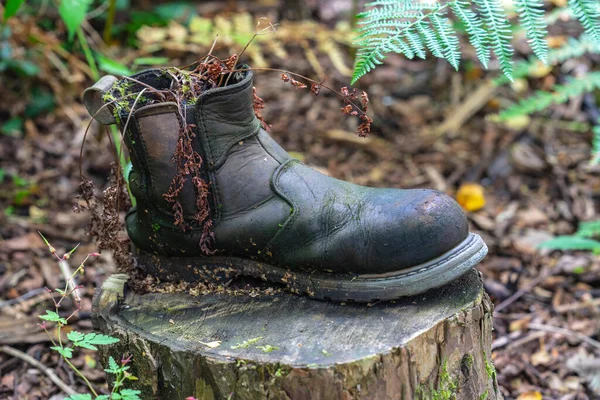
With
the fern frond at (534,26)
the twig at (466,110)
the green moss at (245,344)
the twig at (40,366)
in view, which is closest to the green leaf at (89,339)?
the green moss at (245,344)

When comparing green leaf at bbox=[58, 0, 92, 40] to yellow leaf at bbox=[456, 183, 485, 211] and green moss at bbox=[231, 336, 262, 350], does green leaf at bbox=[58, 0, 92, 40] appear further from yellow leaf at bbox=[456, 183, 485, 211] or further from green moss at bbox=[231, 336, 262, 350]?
yellow leaf at bbox=[456, 183, 485, 211]

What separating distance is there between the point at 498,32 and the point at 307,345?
0.95m

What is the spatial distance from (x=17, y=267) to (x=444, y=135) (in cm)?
272

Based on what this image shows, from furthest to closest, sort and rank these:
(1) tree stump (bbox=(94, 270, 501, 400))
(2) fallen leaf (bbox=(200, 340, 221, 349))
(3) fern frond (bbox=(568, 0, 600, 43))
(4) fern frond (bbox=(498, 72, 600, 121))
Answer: (4) fern frond (bbox=(498, 72, 600, 121)), (3) fern frond (bbox=(568, 0, 600, 43)), (2) fallen leaf (bbox=(200, 340, 221, 349)), (1) tree stump (bbox=(94, 270, 501, 400))

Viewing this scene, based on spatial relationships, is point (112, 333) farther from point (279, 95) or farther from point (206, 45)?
point (279, 95)

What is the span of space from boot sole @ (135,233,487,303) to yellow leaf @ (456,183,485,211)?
2.01m

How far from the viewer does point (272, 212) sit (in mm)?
1793

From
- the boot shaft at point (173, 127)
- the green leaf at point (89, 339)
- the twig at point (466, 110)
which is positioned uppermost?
the boot shaft at point (173, 127)

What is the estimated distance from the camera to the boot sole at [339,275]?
1.67m

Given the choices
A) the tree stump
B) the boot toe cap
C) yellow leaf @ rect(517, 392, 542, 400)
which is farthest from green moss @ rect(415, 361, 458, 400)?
yellow leaf @ rect(517, 392, 542, 400)

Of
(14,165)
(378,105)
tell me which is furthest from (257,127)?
(378,105)

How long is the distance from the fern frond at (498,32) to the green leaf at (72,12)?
5.25 ft

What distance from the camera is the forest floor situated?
8.70 feet

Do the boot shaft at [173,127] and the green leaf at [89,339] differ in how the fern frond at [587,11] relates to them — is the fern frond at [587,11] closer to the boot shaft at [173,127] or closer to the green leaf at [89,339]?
the boot shaft at [173,127]
